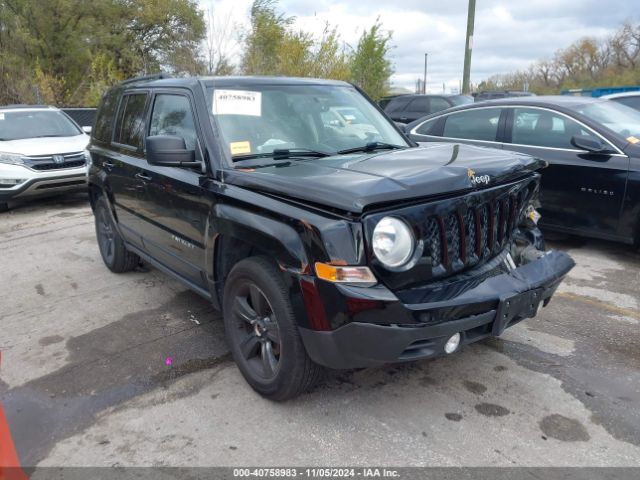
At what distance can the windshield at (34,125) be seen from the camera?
9398 mm

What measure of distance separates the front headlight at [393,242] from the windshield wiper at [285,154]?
42.0 inches

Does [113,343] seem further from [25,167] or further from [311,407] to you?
[25,167]

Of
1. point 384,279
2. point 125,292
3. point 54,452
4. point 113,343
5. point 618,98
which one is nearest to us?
point 384,279

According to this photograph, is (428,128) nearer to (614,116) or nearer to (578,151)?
(578,151)

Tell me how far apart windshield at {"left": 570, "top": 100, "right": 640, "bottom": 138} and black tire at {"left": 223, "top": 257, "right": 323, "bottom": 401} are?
14.2 feet

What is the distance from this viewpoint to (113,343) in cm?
397

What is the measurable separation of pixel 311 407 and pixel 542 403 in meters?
1.31

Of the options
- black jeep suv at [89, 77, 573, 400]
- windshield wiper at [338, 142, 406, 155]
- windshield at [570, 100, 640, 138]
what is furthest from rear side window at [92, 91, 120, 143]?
windshield at [570, 100, 640, 138]

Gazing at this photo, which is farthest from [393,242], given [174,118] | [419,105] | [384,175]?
[419,105]

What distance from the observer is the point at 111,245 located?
18.0ft

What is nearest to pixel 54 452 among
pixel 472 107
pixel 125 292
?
pixel 125 292

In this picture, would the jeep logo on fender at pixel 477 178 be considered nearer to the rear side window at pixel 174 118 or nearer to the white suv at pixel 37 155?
the rear side window at pixel 174 118

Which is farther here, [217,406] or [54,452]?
[217,406]

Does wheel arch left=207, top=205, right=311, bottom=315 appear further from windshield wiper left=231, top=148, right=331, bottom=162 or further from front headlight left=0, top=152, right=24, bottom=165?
front headlight left=0, top=152, right=24, bottom=165
